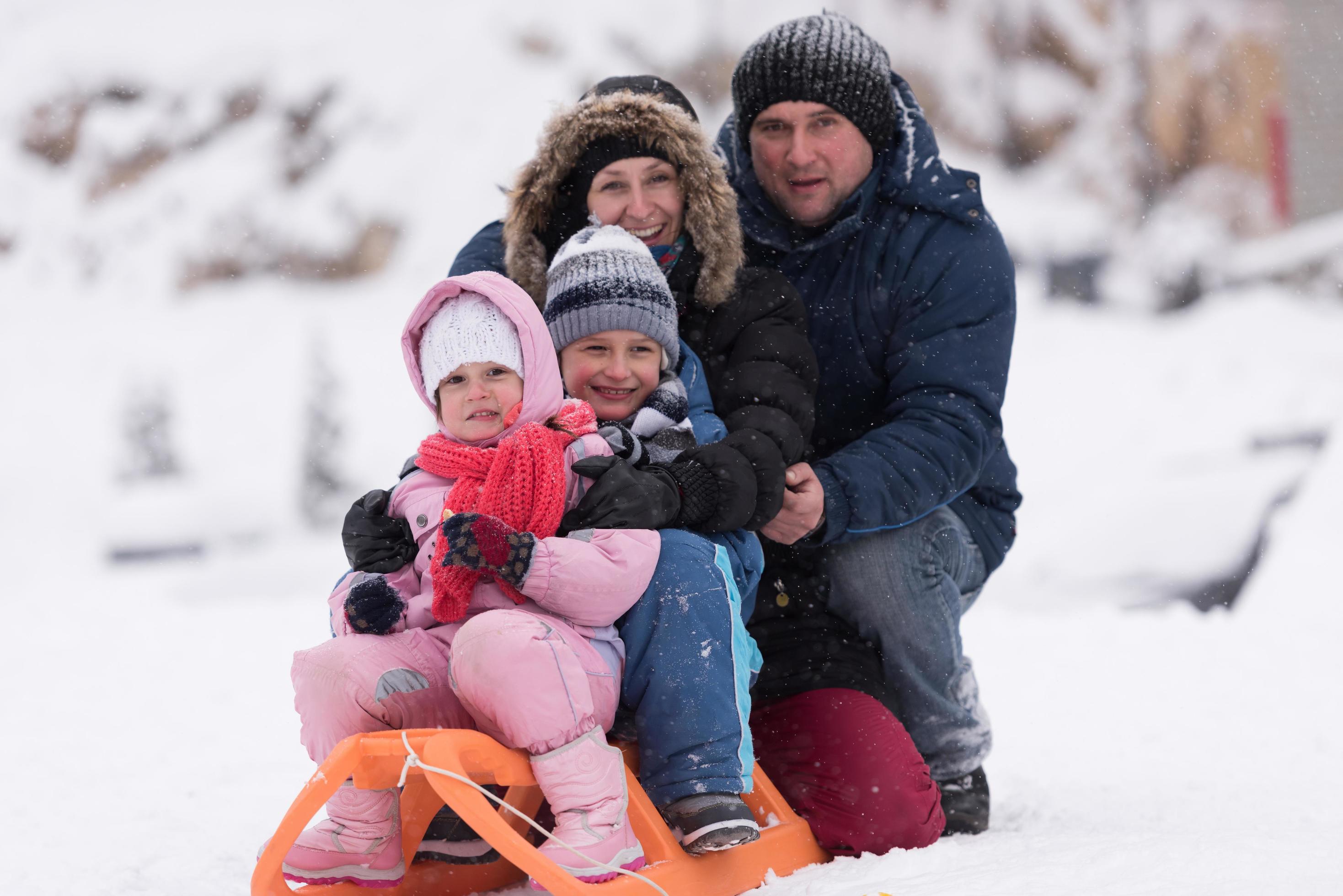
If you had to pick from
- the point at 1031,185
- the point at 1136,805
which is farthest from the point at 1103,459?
the point at 1136,805

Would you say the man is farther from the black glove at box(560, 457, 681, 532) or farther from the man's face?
the black glove at box(560, 457, 681, 532)

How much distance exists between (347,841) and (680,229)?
44.5 inches

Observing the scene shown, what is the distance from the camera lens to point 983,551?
8.04 ft

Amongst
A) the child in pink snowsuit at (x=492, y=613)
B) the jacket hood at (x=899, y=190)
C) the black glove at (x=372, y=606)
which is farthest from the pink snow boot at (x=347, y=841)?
the jacket hood at (x=899, y=190)

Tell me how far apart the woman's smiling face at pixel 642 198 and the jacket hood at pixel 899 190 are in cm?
31

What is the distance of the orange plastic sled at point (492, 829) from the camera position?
1348mm

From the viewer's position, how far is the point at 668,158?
209 cm

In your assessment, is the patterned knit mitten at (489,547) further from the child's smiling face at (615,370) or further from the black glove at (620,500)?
the child's smiling face at (615,370)

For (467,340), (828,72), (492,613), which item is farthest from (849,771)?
(828,72)

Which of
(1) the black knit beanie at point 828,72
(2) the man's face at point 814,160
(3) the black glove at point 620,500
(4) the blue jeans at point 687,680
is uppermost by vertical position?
(1) the black knit beanie at point 828,72

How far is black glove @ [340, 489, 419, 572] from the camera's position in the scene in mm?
1623

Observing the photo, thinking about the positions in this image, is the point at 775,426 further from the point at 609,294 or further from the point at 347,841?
the point at 347,841

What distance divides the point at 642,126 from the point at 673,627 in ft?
3.06

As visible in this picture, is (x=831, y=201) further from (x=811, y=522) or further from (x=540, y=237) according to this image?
(x=811, y=522)
